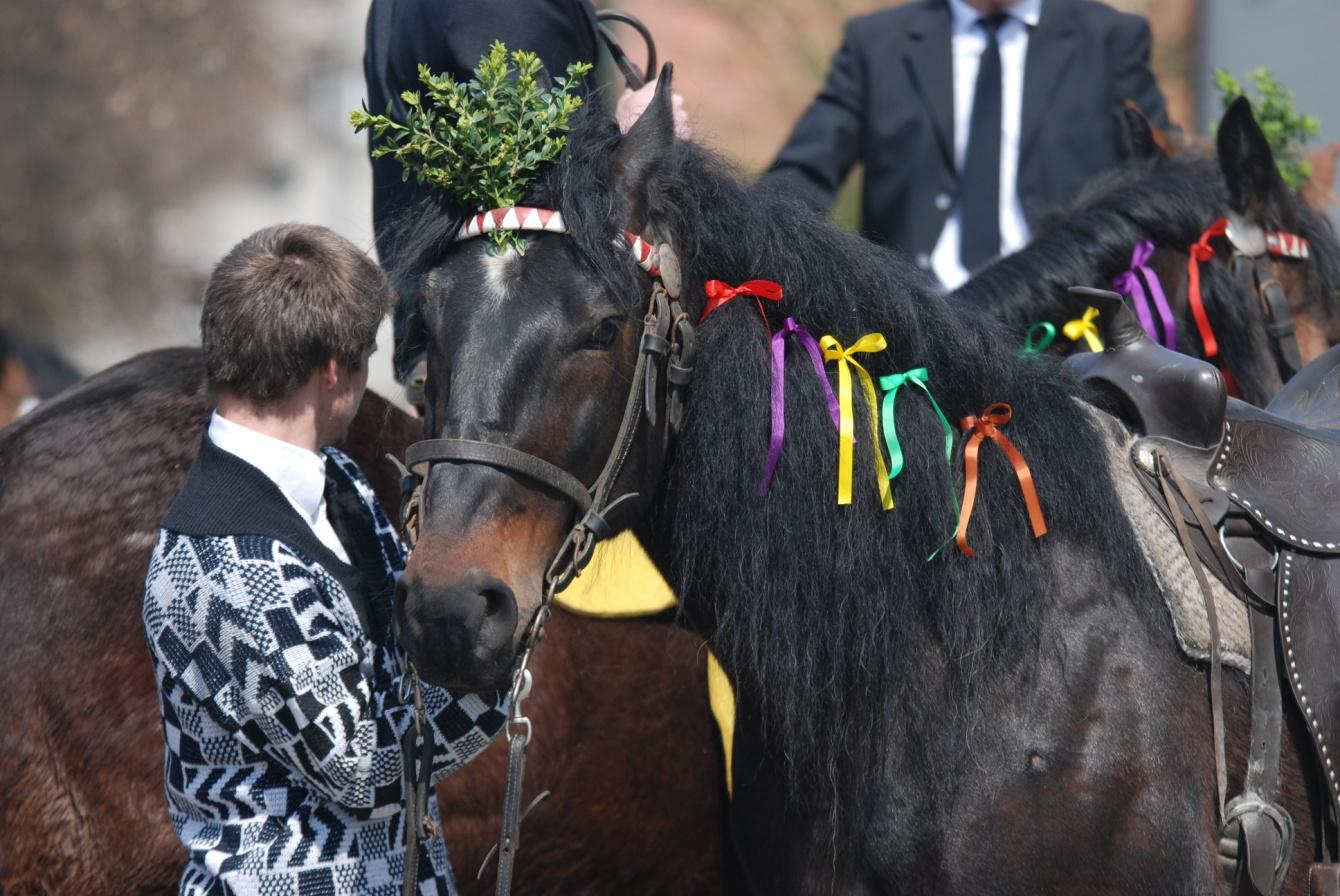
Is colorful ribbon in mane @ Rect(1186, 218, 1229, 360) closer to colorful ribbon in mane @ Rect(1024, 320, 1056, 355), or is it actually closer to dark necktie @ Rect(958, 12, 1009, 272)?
colorful ribbon in mane @ Rect(1024, 320, 1056, 355)

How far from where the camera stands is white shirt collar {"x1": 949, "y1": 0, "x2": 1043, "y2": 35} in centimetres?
465

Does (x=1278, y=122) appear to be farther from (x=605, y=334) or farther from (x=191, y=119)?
(x=191, y=119)

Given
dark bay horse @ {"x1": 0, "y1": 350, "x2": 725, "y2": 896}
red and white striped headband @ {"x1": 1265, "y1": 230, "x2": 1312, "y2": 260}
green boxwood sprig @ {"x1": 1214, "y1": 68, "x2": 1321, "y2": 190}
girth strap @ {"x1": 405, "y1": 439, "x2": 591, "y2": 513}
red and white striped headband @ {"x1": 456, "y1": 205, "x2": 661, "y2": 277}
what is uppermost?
green boxwood sprig @ {"x1": 1214, "y1": 68, "x2": 1321, "y2": 190}

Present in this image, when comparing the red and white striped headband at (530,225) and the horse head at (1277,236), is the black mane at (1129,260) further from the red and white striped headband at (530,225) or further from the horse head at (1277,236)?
the red and white striped headband at (530,225)

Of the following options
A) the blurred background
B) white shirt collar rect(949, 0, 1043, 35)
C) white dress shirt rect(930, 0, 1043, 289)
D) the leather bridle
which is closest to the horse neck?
the leather bridle

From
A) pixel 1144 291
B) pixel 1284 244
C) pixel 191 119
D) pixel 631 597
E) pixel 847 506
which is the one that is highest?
pixel 1284 244

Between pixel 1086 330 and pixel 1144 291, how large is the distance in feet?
0.86

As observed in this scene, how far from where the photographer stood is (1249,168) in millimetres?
3445

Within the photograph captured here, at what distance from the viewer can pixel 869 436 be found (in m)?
2.18

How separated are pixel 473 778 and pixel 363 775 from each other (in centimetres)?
79

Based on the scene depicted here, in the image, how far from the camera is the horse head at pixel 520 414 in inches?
73.3

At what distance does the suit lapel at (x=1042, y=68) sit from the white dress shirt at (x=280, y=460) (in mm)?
3069

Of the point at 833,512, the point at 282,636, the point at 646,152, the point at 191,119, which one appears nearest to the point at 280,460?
the point at 282,636

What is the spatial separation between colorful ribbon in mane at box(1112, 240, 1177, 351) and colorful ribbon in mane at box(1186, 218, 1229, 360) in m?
0.08
